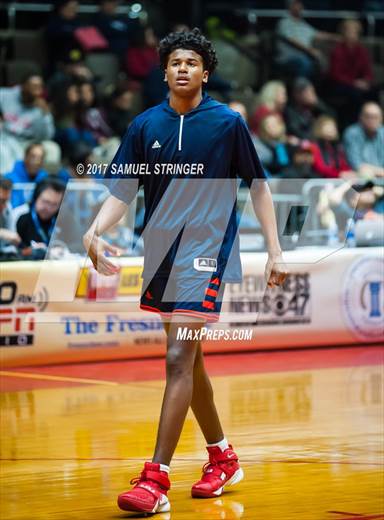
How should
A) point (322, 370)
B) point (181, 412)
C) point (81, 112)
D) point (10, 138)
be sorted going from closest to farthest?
point (181, 412)
point (322, 370)
point (10, 138)
point (81, 112)

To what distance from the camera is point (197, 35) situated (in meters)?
5.74

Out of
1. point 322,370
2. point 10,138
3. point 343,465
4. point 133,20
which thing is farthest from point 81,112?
point 343,465

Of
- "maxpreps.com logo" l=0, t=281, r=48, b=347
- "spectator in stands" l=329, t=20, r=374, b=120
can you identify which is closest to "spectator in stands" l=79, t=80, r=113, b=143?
"maxpreps.com logo" l=0, t=281, r=48, b=347

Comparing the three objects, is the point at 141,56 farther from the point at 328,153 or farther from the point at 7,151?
the point at 7,151

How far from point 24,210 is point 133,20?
243 inches

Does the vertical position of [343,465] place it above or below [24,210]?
below

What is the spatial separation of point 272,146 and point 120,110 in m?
1.92

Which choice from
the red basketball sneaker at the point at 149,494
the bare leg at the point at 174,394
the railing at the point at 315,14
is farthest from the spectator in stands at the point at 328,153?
the red basketball sneaker at the point at 149,494

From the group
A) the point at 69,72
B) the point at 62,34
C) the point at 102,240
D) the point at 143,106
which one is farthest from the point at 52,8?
the point at 102,240

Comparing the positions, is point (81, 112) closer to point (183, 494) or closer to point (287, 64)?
point (287, 64)

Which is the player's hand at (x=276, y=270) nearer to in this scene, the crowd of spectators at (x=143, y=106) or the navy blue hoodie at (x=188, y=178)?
the navy blue hoodie at (x=188, y=178)

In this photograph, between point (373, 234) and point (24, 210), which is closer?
point (24, 210)

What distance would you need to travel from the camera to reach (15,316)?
407 inches

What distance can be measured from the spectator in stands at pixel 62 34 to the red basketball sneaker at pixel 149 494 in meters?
10.7
